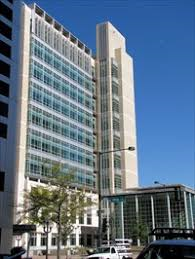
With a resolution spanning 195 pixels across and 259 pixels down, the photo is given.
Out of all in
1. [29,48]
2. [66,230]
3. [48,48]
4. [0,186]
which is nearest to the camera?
[66,230]

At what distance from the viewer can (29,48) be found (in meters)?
85.5

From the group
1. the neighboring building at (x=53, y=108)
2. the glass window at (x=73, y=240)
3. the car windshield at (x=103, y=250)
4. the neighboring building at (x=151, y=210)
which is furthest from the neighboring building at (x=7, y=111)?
the neighboring building at (x=151, y=210)

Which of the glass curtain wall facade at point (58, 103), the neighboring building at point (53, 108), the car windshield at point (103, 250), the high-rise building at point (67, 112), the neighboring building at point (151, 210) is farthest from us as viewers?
the neighboring building at point (151, 210)

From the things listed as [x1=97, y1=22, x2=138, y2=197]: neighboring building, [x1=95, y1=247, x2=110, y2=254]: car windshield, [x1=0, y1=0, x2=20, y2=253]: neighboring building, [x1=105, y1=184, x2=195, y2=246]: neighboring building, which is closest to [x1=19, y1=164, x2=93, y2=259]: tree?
[x1=0, y1=0, x2=20, y2=253]: neighboring building

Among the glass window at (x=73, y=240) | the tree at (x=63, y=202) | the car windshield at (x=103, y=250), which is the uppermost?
the tree at (x=63, y=202)

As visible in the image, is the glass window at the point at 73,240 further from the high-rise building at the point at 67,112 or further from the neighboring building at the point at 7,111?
the neighboring building at the point at 7,111

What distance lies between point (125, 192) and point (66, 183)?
6072 cm

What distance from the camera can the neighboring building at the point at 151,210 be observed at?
99.1 metres

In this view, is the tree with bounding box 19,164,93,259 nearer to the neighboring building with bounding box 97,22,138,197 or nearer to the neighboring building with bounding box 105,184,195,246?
the neighboring building with bounding box 105,184,195,246

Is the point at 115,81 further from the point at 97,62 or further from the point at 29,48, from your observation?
the point at 29,48

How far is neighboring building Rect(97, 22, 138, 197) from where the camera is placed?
109 meters

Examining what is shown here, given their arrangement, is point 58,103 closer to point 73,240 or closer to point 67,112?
point 67,112

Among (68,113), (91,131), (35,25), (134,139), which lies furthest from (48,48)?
(134,139)

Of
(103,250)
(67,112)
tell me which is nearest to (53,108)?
(67,112)
